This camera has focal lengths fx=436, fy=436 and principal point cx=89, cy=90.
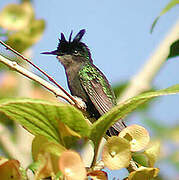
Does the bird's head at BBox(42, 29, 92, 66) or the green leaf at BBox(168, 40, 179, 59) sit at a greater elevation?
the bird's head at BBox(42, 29, 92, 66)

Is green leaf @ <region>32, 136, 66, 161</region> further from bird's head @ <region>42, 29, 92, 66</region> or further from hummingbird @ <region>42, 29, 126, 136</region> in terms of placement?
bird's head @ <region>42, 29, 92, 66</region>

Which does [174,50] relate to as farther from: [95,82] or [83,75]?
[83,75]

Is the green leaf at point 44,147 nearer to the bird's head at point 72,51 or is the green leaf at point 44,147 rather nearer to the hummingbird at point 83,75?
the hummingbird at point 83,75

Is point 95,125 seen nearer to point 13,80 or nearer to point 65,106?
point 65,106

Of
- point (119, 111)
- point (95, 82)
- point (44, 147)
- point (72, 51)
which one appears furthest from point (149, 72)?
point (44, 147)

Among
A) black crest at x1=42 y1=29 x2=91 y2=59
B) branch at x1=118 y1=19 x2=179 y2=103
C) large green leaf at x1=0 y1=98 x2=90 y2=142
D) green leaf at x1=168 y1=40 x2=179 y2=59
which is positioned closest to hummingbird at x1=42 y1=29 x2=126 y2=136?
black crest at x1=42 y1=29 x2=91 y2=59
